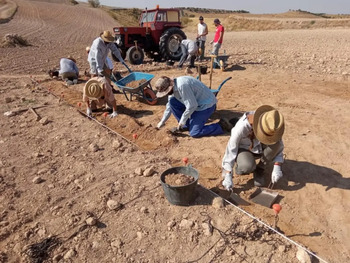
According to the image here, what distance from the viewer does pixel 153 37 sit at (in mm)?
10719

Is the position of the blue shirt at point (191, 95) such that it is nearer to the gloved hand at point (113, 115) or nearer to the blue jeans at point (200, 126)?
the blue jeans at point (200, 126)

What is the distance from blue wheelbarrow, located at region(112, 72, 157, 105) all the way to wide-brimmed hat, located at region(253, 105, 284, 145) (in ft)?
10.8

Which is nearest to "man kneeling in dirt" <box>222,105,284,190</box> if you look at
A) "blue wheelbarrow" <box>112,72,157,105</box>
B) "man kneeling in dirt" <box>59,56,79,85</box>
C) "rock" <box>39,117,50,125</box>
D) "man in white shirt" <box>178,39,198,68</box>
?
"blue wheelbarrow" <box>112,72,157,105</box>

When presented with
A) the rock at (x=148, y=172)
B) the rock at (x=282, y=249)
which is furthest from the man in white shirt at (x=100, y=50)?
the rock at (x=282, y=249)

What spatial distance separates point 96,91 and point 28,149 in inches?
60.9

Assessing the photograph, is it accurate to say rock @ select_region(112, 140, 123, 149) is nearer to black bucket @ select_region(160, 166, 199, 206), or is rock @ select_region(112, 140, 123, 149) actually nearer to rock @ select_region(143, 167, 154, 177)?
rock @ select_region(143, 167, 154, 177)

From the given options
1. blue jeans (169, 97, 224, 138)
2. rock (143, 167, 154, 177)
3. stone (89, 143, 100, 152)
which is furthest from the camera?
blue jeans (169, 97, 224, 138)

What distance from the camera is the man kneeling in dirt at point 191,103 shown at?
418 centimetres

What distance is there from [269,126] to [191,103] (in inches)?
65.2

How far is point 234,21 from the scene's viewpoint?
35906 millimetres

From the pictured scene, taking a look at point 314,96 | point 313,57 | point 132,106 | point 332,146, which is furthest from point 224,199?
point 313,57

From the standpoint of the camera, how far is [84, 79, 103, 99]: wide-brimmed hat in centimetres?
521

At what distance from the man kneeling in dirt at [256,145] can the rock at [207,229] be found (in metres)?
0.52

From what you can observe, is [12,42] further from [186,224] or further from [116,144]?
[186,224]
